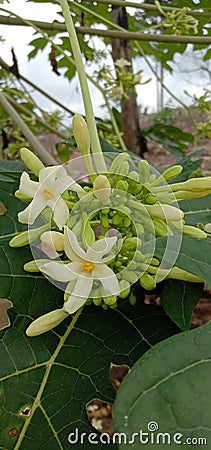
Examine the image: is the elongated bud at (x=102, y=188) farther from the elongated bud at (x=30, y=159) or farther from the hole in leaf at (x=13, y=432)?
the hole in leaf at (x=13, y=432)

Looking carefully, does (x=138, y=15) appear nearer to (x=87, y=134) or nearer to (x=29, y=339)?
(x=87, y=134)

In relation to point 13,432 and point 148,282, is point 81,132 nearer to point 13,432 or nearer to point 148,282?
point 148,282

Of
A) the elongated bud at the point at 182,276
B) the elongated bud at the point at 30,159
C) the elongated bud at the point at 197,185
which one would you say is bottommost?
the elongated bud at the point at 182,276

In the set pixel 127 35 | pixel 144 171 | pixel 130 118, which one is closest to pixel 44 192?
pixel 144 171

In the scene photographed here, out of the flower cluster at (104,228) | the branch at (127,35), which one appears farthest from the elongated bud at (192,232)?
the branch at (127,35)

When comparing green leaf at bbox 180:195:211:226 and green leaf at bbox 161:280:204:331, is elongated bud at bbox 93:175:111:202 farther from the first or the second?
green leaf at bbox 180:195:211:226
